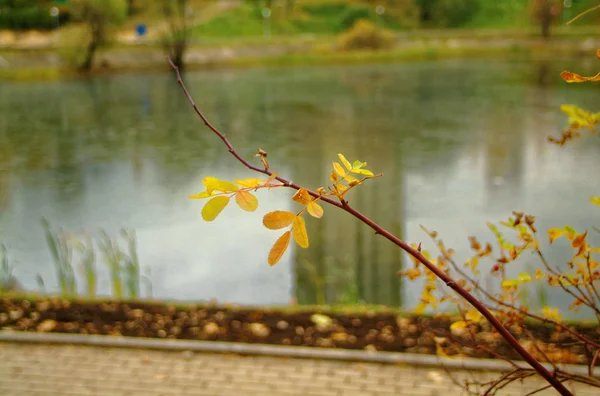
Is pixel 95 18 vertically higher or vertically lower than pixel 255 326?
higher

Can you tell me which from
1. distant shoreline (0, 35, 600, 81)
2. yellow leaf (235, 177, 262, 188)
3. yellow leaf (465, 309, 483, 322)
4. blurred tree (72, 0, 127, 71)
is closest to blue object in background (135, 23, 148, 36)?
distant shoreline (0, 35, 600, 81)

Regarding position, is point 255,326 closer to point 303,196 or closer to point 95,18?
point 303,196

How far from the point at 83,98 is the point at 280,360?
1773 centimetres

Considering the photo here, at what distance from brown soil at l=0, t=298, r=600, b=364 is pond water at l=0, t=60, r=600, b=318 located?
472 millimetres

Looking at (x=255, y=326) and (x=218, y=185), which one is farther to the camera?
(x=255, y=326)

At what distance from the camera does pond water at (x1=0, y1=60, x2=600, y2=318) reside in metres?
6.37

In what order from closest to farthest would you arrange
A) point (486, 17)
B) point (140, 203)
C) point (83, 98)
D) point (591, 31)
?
1. point (140, 203)
2. point (83, 98)
3. point (591, 31)
4. point (486, 17)

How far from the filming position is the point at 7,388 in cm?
369

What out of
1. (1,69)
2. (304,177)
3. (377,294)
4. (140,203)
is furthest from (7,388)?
(1,69)

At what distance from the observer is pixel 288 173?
10.1 metres

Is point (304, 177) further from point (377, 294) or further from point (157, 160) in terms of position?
point (377, 294)

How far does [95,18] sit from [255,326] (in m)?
25.3

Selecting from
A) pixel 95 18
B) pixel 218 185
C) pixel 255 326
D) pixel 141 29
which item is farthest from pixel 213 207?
pixel 141 29

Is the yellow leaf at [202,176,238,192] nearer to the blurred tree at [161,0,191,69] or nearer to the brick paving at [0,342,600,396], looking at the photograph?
the brick paving at [0,342,600,396]
